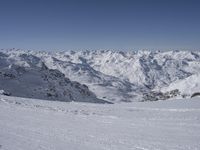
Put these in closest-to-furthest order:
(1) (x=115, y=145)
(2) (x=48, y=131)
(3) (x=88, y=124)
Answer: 1. (1) (x=115, y=145)
2. (2) (x=48, y=131)
3. (3) (x=88, y=124)

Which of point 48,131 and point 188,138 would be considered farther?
point 48,131

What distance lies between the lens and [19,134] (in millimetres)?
17062

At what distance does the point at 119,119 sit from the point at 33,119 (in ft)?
20.9

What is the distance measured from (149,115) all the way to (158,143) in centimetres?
1176

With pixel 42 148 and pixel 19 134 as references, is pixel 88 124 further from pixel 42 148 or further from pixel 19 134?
pixel 42 148

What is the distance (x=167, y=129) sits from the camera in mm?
19891

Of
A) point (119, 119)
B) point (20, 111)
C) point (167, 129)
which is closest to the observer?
point (167, 129)

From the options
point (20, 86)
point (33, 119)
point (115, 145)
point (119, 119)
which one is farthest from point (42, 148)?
point (20, 86)

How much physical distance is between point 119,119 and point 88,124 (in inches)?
136

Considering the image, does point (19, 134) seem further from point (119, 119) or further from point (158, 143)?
point (119, 119)

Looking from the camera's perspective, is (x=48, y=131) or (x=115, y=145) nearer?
(x=115, y=145)

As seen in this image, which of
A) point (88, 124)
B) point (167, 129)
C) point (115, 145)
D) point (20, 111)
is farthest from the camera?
point (20, 111)

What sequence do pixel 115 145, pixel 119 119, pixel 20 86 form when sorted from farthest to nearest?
pixel 20 86 < pixel 119 119 < pixel 115 145

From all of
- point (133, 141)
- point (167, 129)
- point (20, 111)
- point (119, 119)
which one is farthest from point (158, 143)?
point (20, 111)
